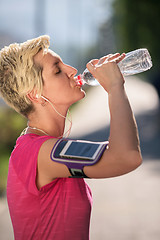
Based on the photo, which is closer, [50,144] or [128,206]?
[50,144]

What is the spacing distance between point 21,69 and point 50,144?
1.57ft

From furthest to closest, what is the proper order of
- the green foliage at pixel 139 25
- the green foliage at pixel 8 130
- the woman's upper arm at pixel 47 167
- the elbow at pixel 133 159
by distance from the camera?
the green foliage at pixel 139 25 → the green foliage at pixel 8 130 → the woman's upper arm at pixel 47 167 → the elbow at pixel 133 159

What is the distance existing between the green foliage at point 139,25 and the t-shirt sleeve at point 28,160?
1274 cm

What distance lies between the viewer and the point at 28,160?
7.11 ft

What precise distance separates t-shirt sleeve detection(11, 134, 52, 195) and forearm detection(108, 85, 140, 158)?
0.39 meters

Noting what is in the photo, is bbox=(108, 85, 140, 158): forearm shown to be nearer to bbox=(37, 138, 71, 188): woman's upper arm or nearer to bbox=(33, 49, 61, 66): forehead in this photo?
bbox=(37, 138, 71, 188): woman's upper arm

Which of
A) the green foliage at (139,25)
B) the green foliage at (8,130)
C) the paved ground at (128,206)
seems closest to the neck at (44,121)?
the paved ground at (128,206)

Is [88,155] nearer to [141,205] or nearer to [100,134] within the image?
[141,205]

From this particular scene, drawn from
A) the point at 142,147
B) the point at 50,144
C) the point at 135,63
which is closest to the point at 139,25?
the point at 142,147

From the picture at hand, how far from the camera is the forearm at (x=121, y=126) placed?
6.26ft

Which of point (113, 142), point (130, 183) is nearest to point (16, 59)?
point (113, 142)

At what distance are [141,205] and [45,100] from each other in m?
4.29

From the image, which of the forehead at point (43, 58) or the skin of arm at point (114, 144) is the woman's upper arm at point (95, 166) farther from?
the forehead at point (43, 58)

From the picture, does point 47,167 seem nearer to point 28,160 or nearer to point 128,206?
point 28,160
